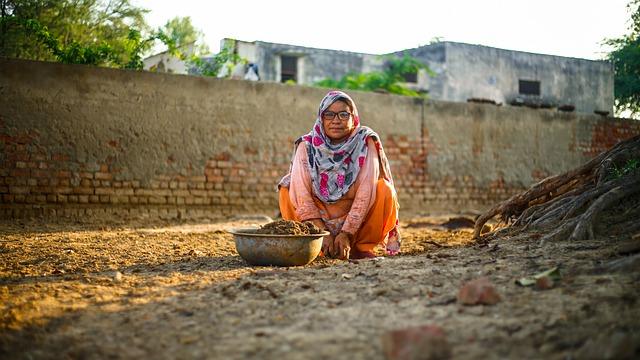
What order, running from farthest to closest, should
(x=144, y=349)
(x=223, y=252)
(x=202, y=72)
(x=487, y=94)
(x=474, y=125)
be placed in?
(x=487, y=94) < (x=202, y=72) < (x=474, y=125) < (x=223, y=252) < (x=144, y=349)

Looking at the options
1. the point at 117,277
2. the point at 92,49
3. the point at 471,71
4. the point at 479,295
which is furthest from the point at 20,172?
the point at 471,71

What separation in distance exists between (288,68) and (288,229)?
675 inches

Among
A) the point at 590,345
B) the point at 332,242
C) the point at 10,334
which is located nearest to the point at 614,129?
the point at 332,242

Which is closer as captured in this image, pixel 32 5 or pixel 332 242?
pixel 332 242

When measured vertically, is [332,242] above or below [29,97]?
below

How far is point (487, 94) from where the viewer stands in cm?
2170

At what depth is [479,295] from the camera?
2.55 meters

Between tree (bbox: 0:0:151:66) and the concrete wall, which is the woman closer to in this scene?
the concrete wall

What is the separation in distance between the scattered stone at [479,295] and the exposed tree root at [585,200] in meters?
1.77

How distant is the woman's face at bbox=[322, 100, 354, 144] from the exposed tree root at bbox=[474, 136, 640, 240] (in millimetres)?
1783

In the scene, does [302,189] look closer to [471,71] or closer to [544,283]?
[544,283]

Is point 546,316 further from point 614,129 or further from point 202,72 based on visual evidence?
point 614,129

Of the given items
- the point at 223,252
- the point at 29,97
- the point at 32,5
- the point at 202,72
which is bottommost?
the point at 223,252

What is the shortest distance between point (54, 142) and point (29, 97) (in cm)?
65
